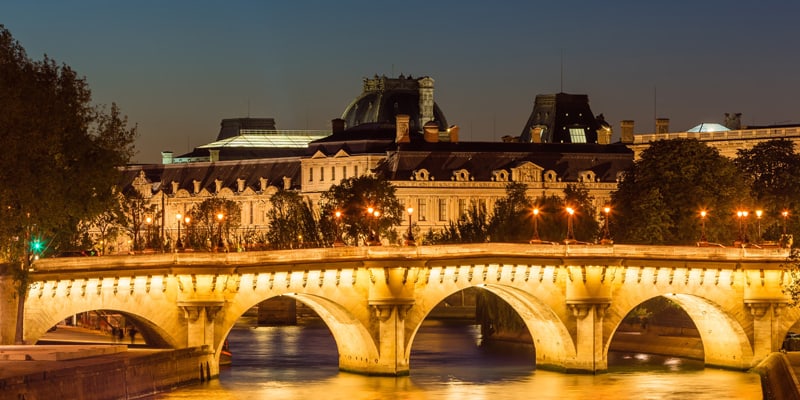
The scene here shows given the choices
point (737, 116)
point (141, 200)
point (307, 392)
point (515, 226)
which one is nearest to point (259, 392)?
point (307, 392)

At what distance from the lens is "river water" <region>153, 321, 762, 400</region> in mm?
92438

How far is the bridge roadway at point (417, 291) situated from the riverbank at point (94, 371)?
8.05 feet

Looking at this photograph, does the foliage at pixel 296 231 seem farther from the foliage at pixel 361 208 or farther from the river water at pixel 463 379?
the river water at pixel 463 379

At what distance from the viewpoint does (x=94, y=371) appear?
80.1 meters

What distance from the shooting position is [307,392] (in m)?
93.4

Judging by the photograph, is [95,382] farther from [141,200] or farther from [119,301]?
[141,200]

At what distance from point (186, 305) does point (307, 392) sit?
5.95 meters

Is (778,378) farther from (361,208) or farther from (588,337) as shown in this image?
(361,208)

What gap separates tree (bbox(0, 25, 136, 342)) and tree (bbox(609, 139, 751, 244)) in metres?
38.0

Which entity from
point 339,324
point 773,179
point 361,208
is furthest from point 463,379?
point 361,208

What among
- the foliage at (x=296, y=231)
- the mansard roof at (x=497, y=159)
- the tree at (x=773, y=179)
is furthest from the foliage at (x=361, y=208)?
the tree at (x=773, y=179)

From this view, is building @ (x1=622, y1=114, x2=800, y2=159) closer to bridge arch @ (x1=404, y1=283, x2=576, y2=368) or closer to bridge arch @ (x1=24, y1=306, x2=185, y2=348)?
bridge arch @ (x1=404, y1=283, x2=576, y2=368)

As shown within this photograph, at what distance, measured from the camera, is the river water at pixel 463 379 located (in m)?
92.4

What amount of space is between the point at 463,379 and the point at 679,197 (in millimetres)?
31001
